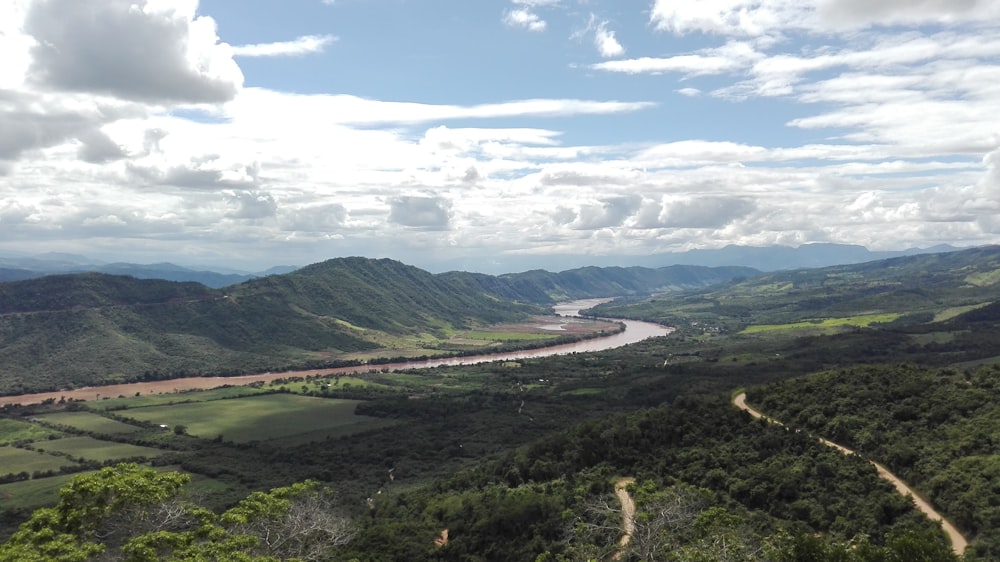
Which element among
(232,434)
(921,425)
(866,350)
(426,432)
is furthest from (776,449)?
(866,350)

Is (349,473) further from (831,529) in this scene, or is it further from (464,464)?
(831,529)

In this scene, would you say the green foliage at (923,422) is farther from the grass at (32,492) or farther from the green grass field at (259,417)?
the grass at (32,492)

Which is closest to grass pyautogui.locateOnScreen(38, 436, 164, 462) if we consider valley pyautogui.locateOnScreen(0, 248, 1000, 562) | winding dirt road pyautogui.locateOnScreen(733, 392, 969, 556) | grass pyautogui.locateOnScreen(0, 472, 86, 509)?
valley pyautogui.locateOnScreen(0, 248, 1000, 562)

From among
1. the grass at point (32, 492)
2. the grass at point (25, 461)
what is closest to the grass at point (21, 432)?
the grass at point (25, 461)

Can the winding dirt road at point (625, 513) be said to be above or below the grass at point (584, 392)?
above

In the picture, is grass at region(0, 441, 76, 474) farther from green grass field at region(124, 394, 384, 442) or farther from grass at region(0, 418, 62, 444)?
green grass field at region(124, 394, 384, 442)

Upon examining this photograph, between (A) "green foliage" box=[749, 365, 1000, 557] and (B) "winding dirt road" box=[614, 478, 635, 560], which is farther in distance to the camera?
(A) "green foliage" box=[749, 365, 1000, 557]
